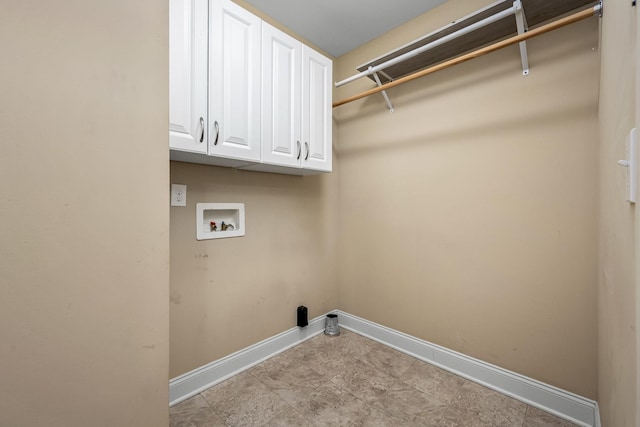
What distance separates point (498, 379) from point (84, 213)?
2225 mm

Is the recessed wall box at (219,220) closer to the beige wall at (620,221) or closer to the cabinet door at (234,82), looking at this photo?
the cabinet door at (234,82)

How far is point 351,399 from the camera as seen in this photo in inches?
60.8

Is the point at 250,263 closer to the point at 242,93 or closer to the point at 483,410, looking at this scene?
the point at 242,93

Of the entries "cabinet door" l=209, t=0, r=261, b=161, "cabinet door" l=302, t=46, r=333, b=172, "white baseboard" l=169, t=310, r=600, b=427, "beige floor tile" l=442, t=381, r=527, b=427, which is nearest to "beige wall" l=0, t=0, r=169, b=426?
"cabinet door" l=209, t=0, r=261, b=161

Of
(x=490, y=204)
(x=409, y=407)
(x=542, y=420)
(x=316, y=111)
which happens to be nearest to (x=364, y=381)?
(x=409, y=407)

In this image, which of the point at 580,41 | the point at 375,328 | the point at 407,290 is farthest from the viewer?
the point at 375,328

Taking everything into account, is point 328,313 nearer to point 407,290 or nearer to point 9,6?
point 407,290

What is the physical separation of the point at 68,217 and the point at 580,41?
7.58 feet

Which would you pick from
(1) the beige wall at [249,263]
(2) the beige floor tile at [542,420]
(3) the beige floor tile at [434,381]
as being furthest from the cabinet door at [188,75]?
(2) the beige floor tile at [542,420]

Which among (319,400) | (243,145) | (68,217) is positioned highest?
(243,145)

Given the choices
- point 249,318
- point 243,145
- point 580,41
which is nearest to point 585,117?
point 580,41

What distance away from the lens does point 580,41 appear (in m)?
1.35

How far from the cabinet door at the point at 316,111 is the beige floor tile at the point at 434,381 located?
1.56 m

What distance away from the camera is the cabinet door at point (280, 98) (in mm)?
1632
